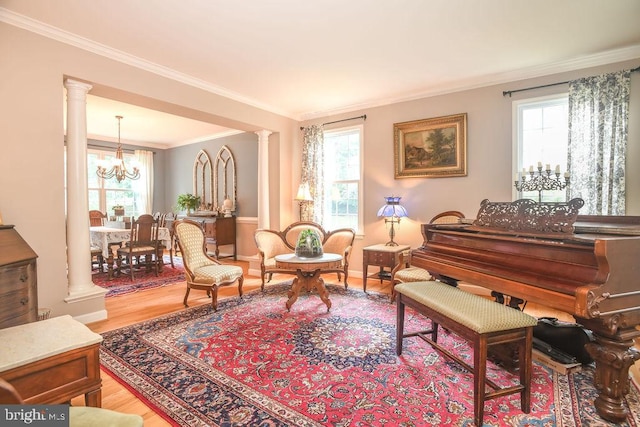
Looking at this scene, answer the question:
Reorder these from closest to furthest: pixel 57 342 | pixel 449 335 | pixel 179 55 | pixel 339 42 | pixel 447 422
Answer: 1. pixel 57 342
2. pixel 447 422
3. pixel 449 335
4. pixel 339 42
5. pixel 179 55

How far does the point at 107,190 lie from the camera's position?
24.9ft

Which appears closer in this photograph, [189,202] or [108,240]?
[108,240]

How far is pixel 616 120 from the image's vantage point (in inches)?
131

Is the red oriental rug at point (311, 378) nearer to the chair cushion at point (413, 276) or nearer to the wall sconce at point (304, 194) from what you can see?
the chair cushion at point (413, 276)

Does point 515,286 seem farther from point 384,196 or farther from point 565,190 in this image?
point 384,196

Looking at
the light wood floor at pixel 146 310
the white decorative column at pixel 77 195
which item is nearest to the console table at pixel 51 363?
the light wood floor at pixel 146 310

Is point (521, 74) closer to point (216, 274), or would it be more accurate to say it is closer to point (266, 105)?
point (266, 105)

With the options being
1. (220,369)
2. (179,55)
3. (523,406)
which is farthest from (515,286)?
(179,55)

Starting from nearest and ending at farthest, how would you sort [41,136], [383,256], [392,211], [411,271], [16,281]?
[16,281] < [41,136] < [411,271] < [383,256] < [392,211]

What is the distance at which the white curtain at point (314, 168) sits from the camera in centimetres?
546

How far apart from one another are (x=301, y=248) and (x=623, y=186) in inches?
140

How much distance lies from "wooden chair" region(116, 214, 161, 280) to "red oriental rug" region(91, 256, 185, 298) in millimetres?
144

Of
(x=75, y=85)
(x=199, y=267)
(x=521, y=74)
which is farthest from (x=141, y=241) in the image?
(x=521, y=74)

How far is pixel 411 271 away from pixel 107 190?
7.54 m
